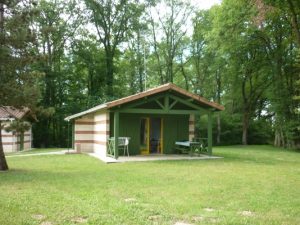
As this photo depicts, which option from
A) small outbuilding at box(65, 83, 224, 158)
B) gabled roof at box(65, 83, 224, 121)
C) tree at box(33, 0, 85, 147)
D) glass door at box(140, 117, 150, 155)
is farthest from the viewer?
tree at box(33, 0, 85, 147)

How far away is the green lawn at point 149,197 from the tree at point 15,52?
93.8 inches

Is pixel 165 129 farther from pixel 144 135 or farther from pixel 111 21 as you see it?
pixel 111 21

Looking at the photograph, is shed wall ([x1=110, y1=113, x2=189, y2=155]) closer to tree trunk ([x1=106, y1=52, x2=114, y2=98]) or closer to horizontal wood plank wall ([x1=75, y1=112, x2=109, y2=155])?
horizontal wood plank wall ([x1=75, y1=112, x2=109, y2=155])

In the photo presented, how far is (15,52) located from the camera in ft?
36.7

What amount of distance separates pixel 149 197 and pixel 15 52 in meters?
6.79

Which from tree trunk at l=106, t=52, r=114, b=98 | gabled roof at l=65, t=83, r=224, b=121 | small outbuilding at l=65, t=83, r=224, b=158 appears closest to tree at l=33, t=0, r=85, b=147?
tree trunk at l=106, t=52, r=114, b=98

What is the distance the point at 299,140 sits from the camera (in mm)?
25625

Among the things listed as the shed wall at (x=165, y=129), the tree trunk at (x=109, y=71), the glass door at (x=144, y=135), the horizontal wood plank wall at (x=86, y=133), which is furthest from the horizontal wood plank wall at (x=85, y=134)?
the tree trunk at (x=109, y=71)

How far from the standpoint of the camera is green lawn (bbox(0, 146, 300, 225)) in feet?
18.5

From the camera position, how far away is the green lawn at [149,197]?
5.65m

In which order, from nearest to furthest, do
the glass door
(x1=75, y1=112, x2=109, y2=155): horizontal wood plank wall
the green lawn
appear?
the green lawn, the glass door, (x1=75, y1=112, x2=109, y2=155): horizontal wood plank wall

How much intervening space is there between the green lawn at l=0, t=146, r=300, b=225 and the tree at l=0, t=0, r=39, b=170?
7.81ft

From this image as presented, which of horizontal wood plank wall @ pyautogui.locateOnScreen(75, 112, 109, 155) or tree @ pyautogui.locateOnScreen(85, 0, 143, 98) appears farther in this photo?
tree @ pyautogui.locateOnScreen(85, 0, 143, 98)

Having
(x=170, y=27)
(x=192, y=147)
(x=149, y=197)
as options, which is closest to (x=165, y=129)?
(x=192, y=147)
